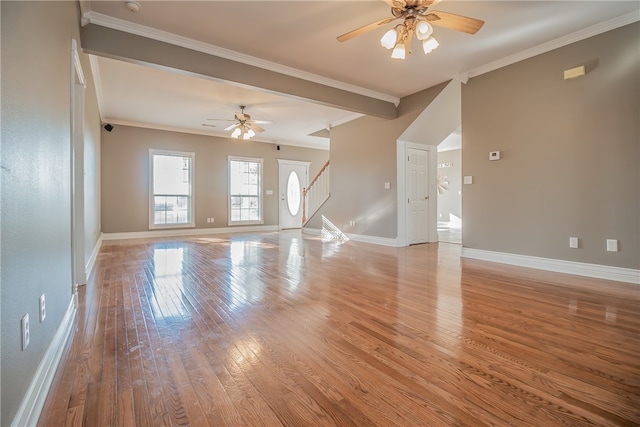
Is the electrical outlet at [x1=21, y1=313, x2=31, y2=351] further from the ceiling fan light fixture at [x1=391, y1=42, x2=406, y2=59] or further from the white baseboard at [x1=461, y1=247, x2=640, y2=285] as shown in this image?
the white baseboard at [x1=461, y1=247, x2=640, y2=285]

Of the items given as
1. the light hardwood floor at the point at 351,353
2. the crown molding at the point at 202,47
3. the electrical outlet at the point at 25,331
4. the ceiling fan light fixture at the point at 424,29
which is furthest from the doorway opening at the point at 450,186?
the electrical outlet at the point at 25,331

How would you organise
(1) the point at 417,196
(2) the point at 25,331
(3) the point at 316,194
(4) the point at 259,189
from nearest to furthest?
1. (2) the point at 25,331
2. (1) the point at 417,196
3. (3) the point at 316,194
4. (4) the point at 259,189

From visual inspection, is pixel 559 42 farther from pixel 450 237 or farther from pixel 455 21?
pixel 450 237

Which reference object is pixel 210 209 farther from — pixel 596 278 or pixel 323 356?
pixel 596 278

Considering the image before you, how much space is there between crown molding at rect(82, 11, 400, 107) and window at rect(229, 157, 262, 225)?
16.2 ft

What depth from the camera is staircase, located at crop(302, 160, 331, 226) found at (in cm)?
849

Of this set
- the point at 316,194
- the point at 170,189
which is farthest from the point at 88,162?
the point at 316,194

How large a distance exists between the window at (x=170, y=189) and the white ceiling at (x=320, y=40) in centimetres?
209

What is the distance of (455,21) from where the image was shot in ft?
9.20

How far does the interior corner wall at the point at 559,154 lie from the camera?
340cm

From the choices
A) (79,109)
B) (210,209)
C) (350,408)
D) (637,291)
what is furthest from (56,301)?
(210,209)

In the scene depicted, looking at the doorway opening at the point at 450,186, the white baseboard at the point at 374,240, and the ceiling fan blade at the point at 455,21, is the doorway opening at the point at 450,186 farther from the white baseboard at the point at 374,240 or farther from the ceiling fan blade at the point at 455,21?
the ceiling fan blade at the point at 455,21

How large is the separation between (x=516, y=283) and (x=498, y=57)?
10.4 ft

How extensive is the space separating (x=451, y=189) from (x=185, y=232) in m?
9.36
